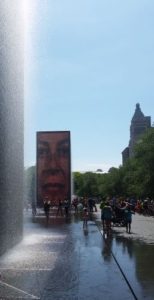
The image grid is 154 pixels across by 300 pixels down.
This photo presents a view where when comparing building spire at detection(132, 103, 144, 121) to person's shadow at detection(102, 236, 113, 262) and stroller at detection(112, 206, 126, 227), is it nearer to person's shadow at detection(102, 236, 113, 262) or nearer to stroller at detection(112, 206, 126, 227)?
stroller at detection(112, 206, 126, 227)

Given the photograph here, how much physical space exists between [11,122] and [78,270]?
22.7 ft

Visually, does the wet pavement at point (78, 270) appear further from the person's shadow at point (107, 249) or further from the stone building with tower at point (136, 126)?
the stone building with tower at point (136, 126)

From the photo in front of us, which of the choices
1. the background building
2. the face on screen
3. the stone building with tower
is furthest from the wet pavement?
the stone building with tower

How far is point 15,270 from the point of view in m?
11.4

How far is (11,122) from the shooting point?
16.8 metres

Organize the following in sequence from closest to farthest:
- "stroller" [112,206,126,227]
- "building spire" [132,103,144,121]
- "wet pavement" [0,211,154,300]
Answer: "wet pavement" [0,211,154,300] < "stroller" [112,206,126,227] < "building spire" [132,103,144,121]

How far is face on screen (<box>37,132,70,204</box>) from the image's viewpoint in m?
58.1

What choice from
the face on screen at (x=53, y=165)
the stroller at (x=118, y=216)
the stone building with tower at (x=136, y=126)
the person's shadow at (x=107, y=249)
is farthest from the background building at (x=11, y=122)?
the stone building with tower at (x=136, y=126)

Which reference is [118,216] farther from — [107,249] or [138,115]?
[138,115]

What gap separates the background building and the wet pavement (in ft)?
3.21

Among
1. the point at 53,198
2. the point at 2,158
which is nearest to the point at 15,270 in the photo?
the point at 2,158

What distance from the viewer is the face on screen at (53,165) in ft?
190

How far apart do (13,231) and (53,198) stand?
40742mm

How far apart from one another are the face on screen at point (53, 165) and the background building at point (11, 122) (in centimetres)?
3869
